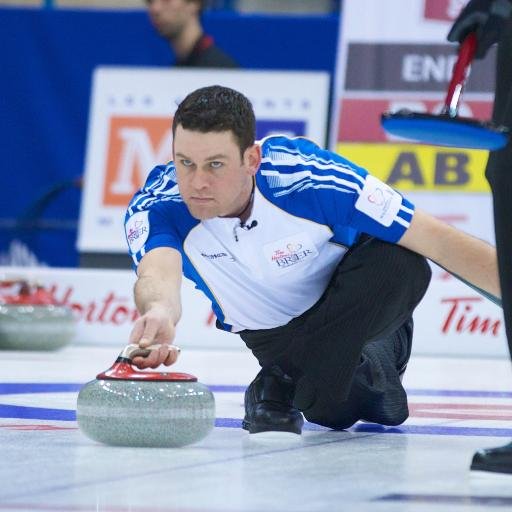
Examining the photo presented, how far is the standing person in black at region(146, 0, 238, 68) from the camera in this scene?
952cm

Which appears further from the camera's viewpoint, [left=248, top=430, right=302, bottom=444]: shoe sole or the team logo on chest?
the team logo on chest

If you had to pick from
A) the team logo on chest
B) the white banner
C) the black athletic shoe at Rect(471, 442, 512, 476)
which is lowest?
the white banner

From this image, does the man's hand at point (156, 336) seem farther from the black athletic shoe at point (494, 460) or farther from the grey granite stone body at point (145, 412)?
the black athletic shoe at point (494, 460)

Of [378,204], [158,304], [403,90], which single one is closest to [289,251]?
[378,204]

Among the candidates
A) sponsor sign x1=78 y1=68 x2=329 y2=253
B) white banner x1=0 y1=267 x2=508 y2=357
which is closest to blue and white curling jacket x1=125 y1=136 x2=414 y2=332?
white banner x1=0 y1=267 x2=508 y2=357

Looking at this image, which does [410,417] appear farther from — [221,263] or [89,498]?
[89,498]

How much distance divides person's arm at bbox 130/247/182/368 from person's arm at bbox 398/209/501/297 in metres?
0.68

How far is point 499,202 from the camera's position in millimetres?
2918

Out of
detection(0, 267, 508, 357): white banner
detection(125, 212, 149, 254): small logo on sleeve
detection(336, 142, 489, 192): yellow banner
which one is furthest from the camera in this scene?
detection(336, 142, 489, 192): yellow banner

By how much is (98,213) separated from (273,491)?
7048 millimetres

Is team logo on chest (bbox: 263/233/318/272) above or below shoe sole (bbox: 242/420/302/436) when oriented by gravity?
above

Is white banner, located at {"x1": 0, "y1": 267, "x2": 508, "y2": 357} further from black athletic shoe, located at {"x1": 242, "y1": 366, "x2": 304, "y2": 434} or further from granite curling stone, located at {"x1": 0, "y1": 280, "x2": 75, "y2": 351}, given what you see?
black athletic shoe, located at {"x1": 242, "y1": 366, "x2": 304, "y2": 434}

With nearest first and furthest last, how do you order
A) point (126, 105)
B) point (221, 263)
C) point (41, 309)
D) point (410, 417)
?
point (221, 263)
point (410, 417)
point (41, 309)
point (126, 105)

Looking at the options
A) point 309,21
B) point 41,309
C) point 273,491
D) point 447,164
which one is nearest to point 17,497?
point 273,491
